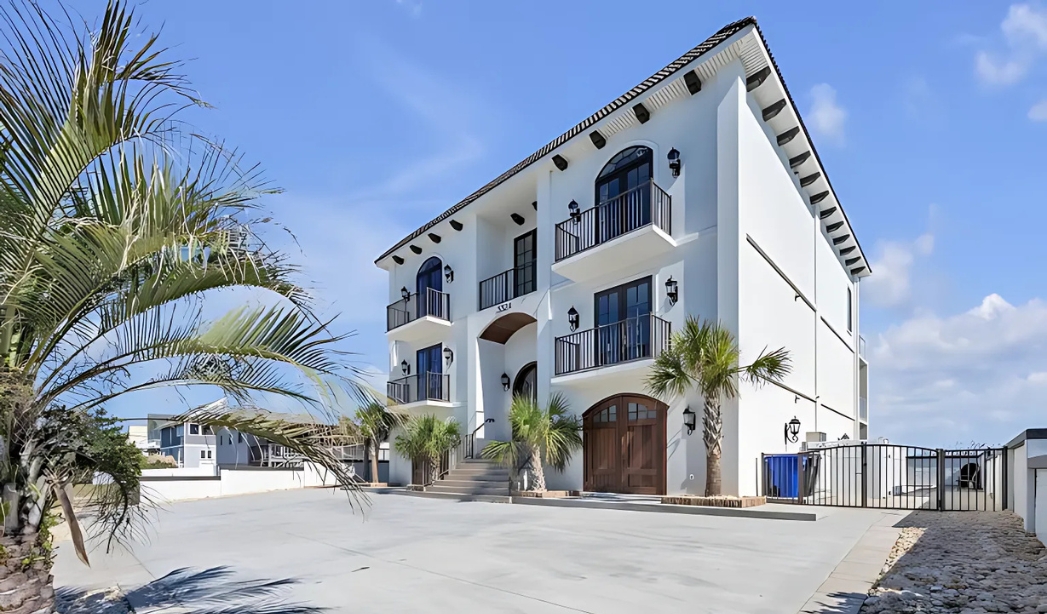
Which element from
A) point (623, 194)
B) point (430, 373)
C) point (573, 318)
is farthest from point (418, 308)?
point (623, 194)

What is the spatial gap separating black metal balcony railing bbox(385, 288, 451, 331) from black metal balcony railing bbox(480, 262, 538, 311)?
192 centimetres

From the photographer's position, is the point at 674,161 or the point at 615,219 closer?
the point at 674,161

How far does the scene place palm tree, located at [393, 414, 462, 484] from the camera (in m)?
18.8

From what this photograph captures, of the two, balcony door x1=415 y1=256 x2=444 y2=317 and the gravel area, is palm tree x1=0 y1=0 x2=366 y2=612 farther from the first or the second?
balcony door x1=415 y1=256 x2=444 y2=317

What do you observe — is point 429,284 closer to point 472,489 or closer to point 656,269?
point 472,489

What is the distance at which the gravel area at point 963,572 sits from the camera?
4.77m

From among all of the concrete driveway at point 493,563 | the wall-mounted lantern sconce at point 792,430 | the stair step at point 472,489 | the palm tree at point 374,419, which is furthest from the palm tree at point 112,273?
the wall-mounted lantern sconce at point 792,430

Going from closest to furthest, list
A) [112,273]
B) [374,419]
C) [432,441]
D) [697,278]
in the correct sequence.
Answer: [112,273] < [374,419] < [697,278] < [432,441]

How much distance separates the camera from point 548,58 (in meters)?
9.73

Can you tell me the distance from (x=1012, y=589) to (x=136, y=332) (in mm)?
6696

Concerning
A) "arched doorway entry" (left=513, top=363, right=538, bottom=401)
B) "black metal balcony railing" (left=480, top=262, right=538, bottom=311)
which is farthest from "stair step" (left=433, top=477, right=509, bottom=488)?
"black metal balcony railing" (left=480, top=262, right=538, bottom=311)

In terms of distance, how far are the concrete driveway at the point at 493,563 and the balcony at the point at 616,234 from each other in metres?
5.51

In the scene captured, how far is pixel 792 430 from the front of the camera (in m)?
14.8

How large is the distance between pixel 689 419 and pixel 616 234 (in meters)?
4.18
